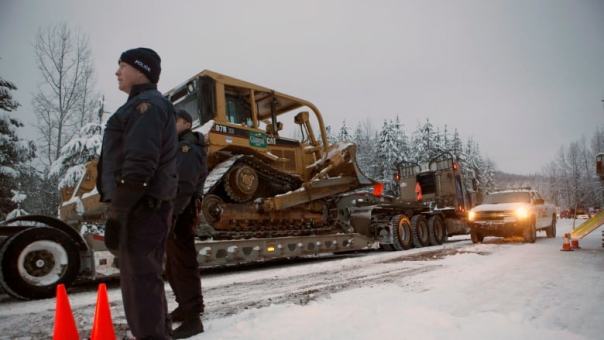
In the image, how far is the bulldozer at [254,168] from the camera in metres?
7.14

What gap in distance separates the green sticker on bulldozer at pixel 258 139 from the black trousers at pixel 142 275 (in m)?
5.46

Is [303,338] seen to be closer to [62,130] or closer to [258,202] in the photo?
[258,202]

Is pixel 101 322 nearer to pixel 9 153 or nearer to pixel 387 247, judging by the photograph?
pixel 387 247

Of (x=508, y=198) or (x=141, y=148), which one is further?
(x=508, y=198)

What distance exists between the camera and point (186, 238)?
355 centimetres

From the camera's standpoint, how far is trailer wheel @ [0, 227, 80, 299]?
4.86m

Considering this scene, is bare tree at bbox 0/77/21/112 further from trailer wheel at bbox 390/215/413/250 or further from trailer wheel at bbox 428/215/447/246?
trailer wheel at bbox 428/215/447/246

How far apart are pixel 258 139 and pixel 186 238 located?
4.67m

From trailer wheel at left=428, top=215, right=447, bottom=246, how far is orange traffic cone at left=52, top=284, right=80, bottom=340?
12.1m

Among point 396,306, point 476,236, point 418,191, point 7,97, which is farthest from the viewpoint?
point 418,191

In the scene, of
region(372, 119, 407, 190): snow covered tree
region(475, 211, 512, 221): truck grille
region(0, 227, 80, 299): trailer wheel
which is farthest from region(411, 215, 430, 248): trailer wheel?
region(372, 119, 407, 190): snow covered tree

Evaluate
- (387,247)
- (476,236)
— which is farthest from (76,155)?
(476,236)

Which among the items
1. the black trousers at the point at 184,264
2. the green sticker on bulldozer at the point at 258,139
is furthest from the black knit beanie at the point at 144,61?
the green sticker on bulldozer at the point at 258,139

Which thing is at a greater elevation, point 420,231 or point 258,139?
point 258,139
